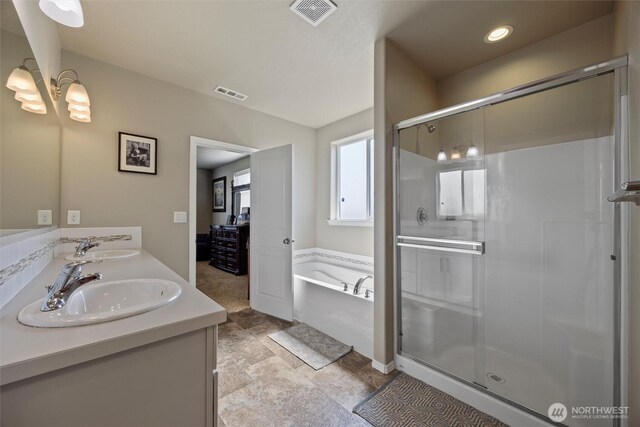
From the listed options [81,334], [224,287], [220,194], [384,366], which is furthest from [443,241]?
[220,194]

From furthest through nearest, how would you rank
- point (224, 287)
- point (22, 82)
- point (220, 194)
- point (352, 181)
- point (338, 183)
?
point (220, 194) < point (224, 287) < point (338, 183) < point (352, 181) < point (22, 82)

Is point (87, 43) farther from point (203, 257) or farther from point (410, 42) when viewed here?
point (203, 257)

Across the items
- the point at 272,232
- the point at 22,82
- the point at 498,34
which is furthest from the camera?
the point at 272,232

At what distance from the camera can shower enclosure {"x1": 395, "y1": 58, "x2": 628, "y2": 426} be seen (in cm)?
132

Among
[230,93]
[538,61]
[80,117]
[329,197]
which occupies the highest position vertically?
[230,93]

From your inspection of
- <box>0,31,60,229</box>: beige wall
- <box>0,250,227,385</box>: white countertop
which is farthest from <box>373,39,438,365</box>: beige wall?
<box>0,31,60,229</box>: beige wall

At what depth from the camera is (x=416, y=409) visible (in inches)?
60.8

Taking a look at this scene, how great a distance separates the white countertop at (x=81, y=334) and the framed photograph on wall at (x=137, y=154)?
163 centimetres

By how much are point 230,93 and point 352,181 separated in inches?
71.3

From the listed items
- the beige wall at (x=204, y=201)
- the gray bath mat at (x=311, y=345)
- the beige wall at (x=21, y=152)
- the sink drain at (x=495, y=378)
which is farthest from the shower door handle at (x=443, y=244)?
the beige wall at (x=204, y=201)

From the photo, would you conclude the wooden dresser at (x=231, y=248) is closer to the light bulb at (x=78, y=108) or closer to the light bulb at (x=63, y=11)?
the light bulb at (x=78, y=108)

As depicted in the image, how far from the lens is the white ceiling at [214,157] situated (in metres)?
4.98

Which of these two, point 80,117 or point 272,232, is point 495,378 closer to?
point 272,232

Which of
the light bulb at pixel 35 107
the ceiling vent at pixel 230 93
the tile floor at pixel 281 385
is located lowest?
the tile floor at pixel 281 385
